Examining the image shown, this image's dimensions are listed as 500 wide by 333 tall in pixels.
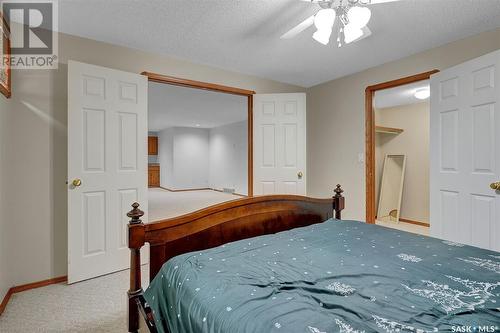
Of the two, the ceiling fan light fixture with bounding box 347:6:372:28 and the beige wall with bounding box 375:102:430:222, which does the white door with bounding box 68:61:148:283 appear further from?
the beige wall with bounding box 375:102:430:222

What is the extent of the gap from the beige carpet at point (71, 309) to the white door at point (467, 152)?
9.41ft

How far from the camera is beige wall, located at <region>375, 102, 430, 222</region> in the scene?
446cm

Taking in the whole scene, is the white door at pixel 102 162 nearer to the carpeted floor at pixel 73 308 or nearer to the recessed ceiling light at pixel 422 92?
the carpeted floor at pixel 73 308

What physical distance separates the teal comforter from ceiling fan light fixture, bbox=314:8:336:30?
134cm

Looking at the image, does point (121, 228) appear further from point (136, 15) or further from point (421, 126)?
point (421, 126)

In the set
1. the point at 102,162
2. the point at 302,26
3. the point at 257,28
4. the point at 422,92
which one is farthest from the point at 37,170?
the point at 422,92

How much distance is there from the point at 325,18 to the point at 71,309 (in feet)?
8.84

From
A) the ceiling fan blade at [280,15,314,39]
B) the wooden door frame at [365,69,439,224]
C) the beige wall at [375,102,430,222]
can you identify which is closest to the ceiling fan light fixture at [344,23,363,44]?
the ceiling fan blade at [280,15,314,39]

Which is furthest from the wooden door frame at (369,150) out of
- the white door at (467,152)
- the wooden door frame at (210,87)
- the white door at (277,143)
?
the wooden door frame at (210,87)

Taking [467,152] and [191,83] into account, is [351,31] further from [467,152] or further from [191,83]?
[191,83]

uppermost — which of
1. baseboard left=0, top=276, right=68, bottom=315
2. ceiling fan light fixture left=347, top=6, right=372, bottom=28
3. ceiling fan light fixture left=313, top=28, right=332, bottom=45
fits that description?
ceiling fan light fixture left=347, top=6, right=372, bottom=28

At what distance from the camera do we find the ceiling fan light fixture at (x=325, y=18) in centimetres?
158

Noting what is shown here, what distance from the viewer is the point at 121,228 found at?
2.54m

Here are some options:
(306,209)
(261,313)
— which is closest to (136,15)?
(306,209)
